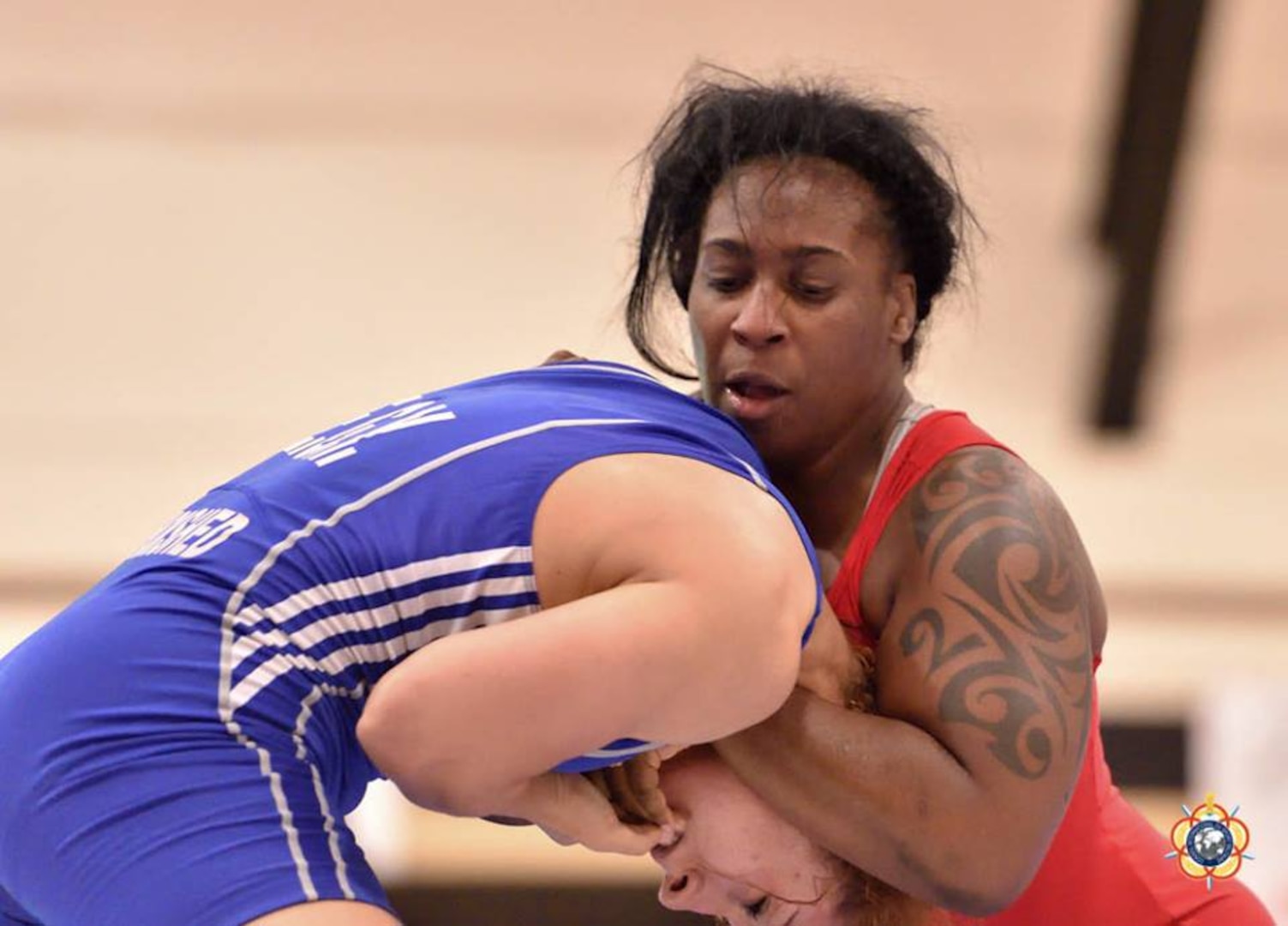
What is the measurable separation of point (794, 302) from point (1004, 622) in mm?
478

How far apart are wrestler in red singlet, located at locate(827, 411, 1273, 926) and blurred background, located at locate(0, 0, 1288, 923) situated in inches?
127

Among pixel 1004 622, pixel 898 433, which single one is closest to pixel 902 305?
pixel 898 433

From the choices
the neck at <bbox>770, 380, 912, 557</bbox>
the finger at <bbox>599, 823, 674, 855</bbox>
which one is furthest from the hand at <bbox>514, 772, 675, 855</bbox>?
the neck at <bbox>770, 380, 912, 557</bbox>

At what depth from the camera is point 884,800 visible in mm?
2090

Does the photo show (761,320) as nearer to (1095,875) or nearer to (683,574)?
(683,574)

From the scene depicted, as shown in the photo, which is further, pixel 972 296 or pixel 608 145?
pixel 608 145

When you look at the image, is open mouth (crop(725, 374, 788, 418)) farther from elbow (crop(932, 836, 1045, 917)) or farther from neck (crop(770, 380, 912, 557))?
elbow (crop(932, 836, 1045, 917))

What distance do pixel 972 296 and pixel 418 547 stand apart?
1.29m

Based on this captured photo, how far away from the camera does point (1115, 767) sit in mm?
5789

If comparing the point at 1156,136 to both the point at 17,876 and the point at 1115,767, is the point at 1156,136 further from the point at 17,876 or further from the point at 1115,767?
the point at 17,876

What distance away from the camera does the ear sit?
8.25ft

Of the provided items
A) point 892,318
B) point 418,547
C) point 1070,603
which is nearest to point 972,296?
point 892,318

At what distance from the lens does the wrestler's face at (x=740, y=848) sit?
2205 millimetres

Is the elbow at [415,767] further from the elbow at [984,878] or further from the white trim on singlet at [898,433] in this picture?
the white trim on singlet at [898,433]
